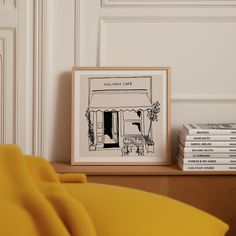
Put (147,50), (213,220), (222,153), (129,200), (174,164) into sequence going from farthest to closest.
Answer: (147,50) → (174,164) → (222,153) → (213,220) → (129,200)

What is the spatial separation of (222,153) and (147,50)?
70 centimetres

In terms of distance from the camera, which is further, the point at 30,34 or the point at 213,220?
the point at 30,34

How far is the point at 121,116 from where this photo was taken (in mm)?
2004

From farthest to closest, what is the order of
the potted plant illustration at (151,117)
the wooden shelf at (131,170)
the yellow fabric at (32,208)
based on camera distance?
the potted plant illustration at (151,117) < the wooden shelf at (131,170) < the yellow fabric at (32,208)

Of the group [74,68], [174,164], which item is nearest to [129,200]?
[174,164]

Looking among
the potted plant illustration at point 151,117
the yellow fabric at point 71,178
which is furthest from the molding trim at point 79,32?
the yellow fabric at point 71,178

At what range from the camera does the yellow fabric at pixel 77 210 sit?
2.26ft

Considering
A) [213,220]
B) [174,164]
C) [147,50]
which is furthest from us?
[147,50]

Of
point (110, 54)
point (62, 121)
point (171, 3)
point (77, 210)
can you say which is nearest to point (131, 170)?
point (62, 121)

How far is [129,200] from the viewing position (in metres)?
0.83

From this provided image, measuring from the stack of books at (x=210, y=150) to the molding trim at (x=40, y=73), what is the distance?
0.79 meters

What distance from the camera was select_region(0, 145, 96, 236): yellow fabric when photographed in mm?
672

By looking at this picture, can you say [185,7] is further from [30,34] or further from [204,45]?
[30,34]

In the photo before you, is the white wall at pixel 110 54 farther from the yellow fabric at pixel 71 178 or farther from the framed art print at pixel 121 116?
the yellow fabric at pixel 71 178
